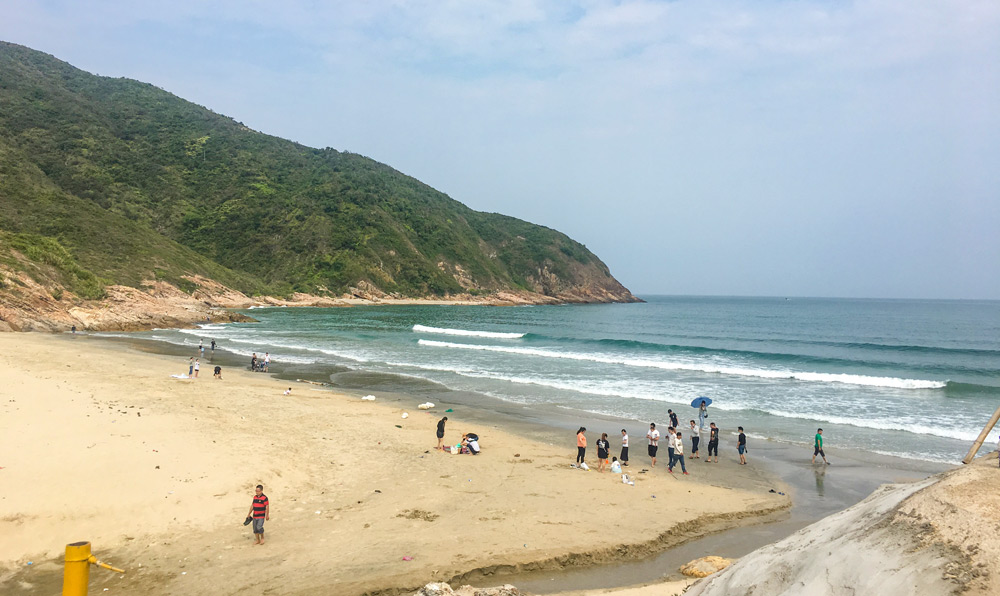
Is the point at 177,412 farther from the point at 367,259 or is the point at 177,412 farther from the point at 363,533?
the point at 367,259

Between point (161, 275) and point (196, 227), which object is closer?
point (161, 275)

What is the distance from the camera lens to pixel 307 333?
167ft

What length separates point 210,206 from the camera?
326 feet

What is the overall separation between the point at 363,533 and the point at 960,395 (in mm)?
30199

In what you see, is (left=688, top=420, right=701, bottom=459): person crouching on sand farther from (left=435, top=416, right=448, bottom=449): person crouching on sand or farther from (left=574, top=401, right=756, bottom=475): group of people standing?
(left=435, top=416, right=448, bottom=449): person crouching on sand

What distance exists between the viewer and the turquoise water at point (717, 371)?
21.0m

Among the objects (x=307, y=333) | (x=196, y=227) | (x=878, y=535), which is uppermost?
(x=196, y=227)

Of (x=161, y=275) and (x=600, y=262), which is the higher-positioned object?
(x=600, y=262)

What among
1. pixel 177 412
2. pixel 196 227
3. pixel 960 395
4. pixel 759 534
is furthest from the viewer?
pixel 196 227

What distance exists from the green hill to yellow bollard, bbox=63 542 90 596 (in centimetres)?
5211

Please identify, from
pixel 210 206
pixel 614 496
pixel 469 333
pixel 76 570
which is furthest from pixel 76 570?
pixel 210 206

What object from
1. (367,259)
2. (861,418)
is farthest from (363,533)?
(367,259)

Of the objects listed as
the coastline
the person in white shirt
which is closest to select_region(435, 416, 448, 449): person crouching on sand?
the coastline

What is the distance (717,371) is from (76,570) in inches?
1303
